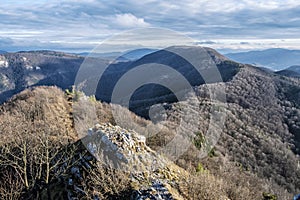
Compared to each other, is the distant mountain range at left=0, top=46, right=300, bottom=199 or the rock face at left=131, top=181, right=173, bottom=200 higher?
the rock face at left=131, top=181, right=173, bottom=200

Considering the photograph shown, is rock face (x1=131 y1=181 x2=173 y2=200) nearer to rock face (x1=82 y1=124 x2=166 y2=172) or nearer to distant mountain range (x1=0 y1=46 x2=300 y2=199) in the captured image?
rock face (x1=82 y1=124 x2=166 y2=172)

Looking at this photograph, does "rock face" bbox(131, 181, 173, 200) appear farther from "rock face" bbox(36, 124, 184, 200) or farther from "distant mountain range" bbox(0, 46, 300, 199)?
"distant mountain range" bbox(0, 46, 300, 199)

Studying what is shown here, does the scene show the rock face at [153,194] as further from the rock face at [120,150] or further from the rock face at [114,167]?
the rock face at [120,150]

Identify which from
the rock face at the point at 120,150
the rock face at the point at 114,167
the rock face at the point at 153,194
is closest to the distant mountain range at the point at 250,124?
the rock face at the point at 120,150

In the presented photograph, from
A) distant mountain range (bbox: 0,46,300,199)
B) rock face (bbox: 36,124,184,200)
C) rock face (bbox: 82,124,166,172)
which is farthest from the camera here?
distant mountain range (bbox: 0,46,300,199)

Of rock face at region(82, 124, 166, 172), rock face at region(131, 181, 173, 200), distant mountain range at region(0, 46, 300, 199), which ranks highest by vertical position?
rock face at region(82, 124, 166, 172)

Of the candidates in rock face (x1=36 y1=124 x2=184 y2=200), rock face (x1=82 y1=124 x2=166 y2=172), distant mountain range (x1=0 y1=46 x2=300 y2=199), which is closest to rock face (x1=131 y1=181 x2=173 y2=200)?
rock face (x1=36 y1=124 x2=184 y2=200)

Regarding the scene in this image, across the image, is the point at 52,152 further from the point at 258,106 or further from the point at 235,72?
the point at 235,72

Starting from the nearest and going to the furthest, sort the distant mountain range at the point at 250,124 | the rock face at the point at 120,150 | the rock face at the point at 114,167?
the rock face at the point at 114,167
the rock face at the point at 120,150
the distant mountain range at the point at 250,124

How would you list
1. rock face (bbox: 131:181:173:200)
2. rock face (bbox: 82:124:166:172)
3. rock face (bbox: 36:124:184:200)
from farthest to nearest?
rock face (bbox: 82:124:166:172) → rock face (bbox: 36:124:184:200) → rock face (bbox: 131:181:173:200)

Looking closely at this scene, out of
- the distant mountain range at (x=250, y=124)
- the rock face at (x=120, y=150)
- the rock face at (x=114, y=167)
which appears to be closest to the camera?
the rock face at (x=114, y=167)

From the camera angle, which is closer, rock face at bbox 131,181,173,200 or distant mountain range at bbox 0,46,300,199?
rock face at bbox 131,181,173,200

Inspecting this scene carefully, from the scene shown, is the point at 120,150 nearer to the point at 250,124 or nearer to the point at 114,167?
the point at 114,167

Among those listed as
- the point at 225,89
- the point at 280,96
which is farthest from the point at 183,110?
the point at 280,96
